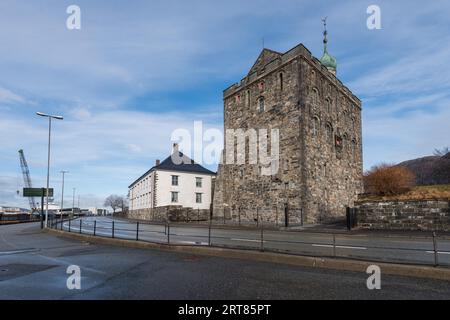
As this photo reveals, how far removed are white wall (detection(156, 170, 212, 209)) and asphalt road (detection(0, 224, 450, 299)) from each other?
37.0 meters

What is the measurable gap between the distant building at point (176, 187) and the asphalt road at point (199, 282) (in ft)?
112

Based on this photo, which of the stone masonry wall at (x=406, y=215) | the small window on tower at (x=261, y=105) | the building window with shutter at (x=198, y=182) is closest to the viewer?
the stone masonry wall at (x=406, y=215)

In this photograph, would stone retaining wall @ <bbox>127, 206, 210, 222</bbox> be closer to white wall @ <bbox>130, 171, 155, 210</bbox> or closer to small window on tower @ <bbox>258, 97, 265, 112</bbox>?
white wall @ <bbox>130, 171, 155, 210</bbox>

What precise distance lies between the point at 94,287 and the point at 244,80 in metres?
33.6

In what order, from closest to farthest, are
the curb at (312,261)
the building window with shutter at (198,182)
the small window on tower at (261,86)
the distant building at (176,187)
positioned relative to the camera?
the curb at (312,261) → the small window on tower at (261,86) → the distant building at (176,187) → the building window with shutter at (198,182)

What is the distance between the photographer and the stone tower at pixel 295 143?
2988 cm

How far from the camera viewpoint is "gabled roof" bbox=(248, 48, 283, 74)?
114 feet

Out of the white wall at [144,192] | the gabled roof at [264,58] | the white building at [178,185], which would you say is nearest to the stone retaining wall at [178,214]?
the white building at [178,185]

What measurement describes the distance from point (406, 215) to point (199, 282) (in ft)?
57.7

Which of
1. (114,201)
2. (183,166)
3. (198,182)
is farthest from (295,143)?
(114,201)

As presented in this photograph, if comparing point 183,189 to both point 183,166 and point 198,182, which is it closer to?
point 198,182

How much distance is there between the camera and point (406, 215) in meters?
19.8

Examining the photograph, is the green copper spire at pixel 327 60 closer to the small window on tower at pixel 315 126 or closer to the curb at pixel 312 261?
the small window on tower at pixel 315 126
